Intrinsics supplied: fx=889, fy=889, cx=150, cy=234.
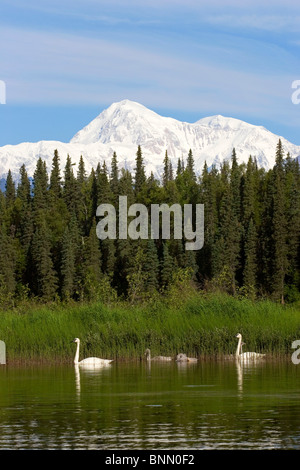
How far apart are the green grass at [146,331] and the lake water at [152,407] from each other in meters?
2.36

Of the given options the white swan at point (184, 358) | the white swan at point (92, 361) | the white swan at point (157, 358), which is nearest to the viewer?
the white swan at point (92, 361)

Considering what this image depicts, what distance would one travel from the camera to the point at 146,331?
40594 mm

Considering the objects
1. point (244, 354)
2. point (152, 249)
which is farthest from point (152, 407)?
point (152, 249)

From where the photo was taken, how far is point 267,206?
162875 mm

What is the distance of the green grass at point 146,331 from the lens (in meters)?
39.8

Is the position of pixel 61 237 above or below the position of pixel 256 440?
above

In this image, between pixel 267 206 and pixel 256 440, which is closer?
pixel 256 440

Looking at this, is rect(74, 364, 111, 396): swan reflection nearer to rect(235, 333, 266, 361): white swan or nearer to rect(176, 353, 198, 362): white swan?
rect(176, 353, 198, 362): white swan

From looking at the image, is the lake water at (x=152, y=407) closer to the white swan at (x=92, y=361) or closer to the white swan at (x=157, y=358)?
the white swan at (x=92, y=361)

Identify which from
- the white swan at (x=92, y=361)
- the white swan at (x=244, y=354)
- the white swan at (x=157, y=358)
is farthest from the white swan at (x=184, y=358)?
the white swan at (x=92, y=361)

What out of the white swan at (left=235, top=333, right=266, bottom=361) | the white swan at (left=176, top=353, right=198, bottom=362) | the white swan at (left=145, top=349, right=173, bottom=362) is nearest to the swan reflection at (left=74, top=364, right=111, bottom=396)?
the white swan at (left=145, top=349, right=173, bottom=362)

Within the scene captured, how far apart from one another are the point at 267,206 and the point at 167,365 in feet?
417
